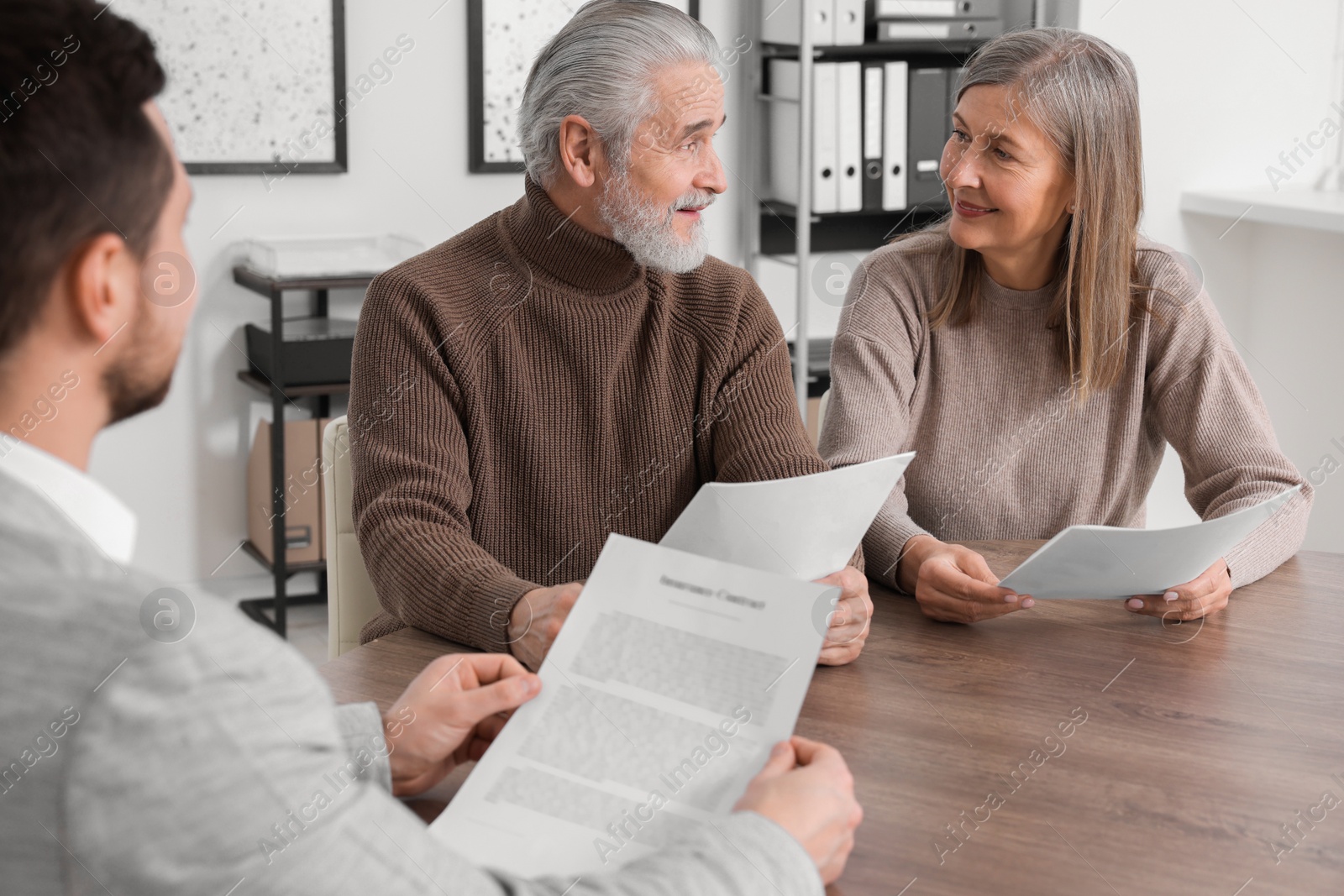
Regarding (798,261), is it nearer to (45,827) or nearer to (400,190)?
(400,190)

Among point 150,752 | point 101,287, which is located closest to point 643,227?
point 101,287

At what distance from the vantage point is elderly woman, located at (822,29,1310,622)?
173 centimetres

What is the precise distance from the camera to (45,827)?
0.60 m

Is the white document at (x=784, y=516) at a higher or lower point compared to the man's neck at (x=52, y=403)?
lower

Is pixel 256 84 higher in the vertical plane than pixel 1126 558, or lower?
higher

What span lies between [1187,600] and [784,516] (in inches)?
19.8

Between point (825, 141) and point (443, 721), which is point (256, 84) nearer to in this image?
point (825, 141)

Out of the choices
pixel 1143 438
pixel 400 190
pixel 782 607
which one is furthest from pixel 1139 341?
pixel 400 190

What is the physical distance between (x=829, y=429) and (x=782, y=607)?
2.86ft

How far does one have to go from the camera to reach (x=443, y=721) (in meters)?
0.95

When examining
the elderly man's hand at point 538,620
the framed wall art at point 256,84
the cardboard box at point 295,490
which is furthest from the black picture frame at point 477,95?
the elderly man's hand at point 538,620

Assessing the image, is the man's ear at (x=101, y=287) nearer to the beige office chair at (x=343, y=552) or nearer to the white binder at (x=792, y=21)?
the beige office chair at (x=343, y=552)

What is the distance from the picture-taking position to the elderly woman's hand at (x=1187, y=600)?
1377 mm

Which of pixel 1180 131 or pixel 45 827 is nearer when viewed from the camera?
pixel 45 827
